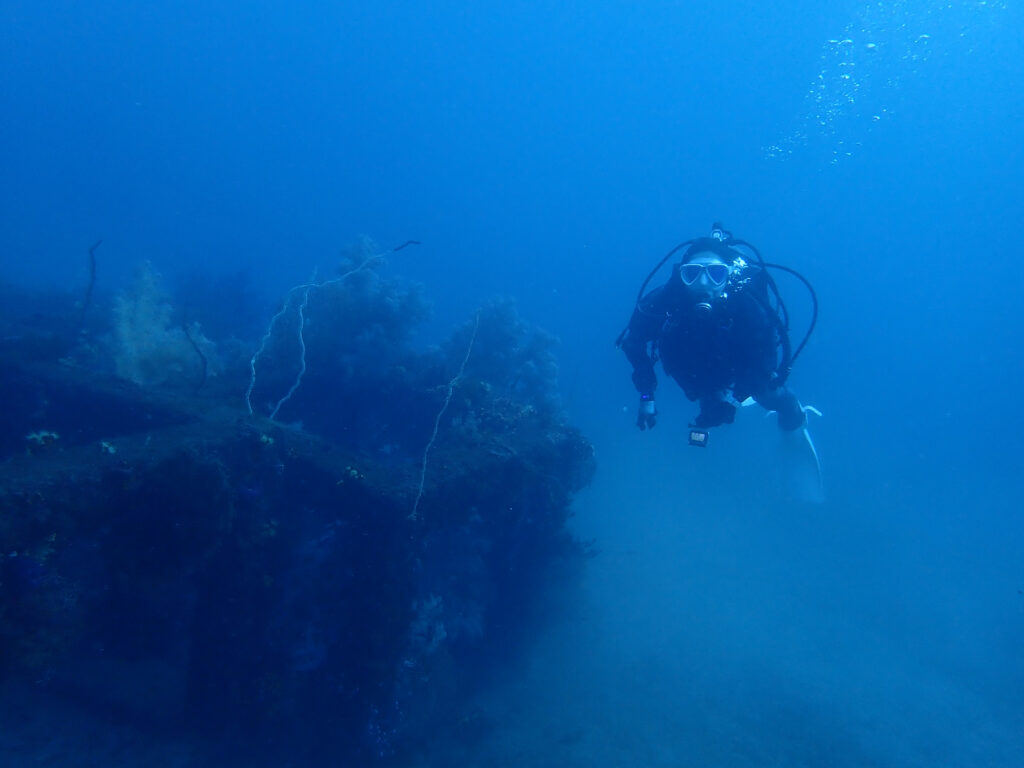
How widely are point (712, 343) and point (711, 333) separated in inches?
4.0

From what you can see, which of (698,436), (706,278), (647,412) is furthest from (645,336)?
(698,436)

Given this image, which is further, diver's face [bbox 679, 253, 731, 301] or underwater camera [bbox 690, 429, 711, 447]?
underwater camera [bbox 690, 429, 711, 447]

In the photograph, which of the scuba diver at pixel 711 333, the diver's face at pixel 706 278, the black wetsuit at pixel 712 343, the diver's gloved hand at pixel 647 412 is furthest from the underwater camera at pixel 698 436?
the diver's face at pixel 706 278

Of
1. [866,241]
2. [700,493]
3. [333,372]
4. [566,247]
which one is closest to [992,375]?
[866,241]

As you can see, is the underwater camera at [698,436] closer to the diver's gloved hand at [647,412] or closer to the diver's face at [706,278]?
the diver's gloved hand at [647,412]

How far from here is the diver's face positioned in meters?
5.72

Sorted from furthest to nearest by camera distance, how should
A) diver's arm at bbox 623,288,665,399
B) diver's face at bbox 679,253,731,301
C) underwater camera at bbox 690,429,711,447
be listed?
diver's arm at bbox 623,288,665,399 < underwater camera at bbox 690,429,711,447 < diver's face at bbox 679,253,731,301

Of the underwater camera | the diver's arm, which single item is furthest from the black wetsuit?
the underwater camera

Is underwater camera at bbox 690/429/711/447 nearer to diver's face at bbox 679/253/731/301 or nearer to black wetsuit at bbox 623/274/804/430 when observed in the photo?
black wetsuit at bbox 623/274/804/430

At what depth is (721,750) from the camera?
25.1 ft

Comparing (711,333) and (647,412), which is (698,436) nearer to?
(647,412)

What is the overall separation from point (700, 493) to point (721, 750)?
15651 mm

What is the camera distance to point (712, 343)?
5.77m

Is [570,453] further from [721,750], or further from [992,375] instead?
[992,375]
